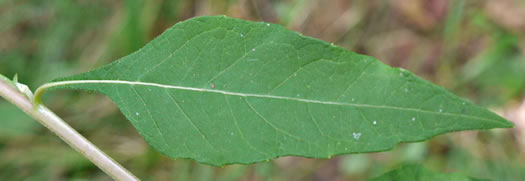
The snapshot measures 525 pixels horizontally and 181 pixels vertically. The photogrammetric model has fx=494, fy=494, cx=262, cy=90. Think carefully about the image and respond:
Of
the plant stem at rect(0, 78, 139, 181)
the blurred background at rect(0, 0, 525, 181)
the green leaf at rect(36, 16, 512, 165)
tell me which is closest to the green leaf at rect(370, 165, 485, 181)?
the green leaf at rect(36, 16, 512, 165)

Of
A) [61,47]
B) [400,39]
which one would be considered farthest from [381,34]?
[61,47]

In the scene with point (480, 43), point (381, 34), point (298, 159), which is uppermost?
point (480, 43)

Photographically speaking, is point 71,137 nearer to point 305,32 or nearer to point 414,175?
point 414,175

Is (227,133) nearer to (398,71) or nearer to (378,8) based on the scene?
(398,71)

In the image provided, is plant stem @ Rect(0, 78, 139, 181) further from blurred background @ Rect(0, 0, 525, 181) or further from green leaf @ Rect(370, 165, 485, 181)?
blurred background @ Rect(0, 0, 525, 181)

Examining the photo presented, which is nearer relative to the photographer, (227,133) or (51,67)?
(227,133)

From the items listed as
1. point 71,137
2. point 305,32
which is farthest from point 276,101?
point 305,32

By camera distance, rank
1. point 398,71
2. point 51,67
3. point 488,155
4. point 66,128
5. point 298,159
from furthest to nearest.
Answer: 1. point 51,67
2. point 298,159
3. point 488,155
4. point 66,128
5. point 398,71
